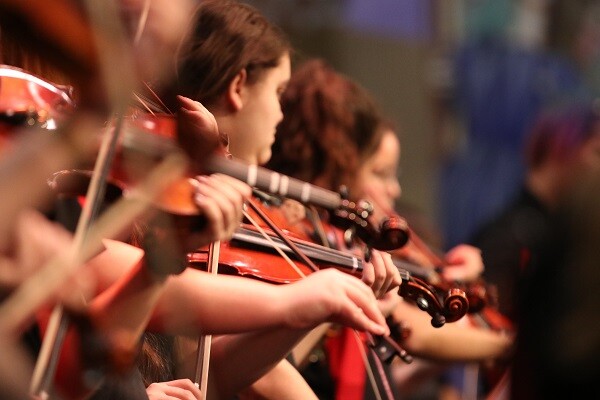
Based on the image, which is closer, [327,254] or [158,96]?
[158,96]

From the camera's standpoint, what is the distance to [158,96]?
1.17m

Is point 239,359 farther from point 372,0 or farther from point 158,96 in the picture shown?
point 372,0

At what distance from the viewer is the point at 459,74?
5.73 meters

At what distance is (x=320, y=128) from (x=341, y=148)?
0.23 feet

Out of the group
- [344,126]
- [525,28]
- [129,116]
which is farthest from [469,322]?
[525,28]

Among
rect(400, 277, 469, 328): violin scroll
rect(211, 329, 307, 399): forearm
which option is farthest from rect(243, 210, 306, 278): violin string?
rect(400, 277, 469, 328): violin scroll

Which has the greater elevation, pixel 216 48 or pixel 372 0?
pixel 216 48

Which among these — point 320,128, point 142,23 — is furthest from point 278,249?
point 320,128

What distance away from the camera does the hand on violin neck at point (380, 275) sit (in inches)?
68.7

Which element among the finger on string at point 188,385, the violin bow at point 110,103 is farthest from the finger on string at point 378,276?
the violin bow at point 110,103

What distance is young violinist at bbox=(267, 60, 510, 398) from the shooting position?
97.2 inches

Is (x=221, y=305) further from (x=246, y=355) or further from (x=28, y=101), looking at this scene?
(x=28, y=101)

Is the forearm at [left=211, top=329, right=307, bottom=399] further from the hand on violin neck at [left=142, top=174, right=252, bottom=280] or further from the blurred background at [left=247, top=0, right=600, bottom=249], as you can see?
the blurred background at [left=247, top=0, right=600, bottom=249]

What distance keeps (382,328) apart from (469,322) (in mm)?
1331
